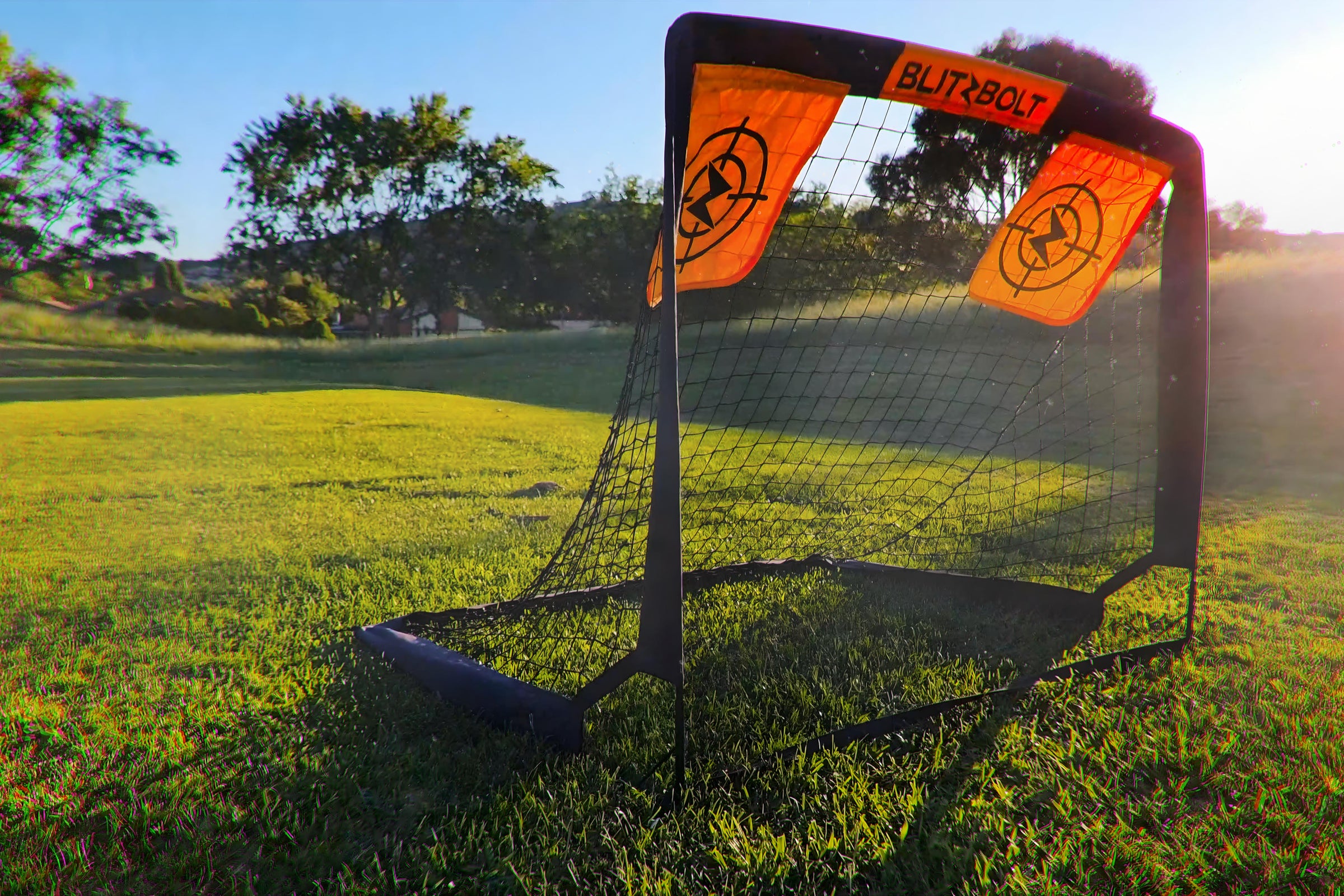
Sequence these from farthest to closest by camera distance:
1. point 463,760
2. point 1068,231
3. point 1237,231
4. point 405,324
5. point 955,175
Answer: point 405,324 < point 1237,231 < point 955,175 < point 1068,231 < point 463,760

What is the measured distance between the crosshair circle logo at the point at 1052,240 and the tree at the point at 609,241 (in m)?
34.1

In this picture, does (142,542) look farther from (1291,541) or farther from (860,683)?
(1291,541)

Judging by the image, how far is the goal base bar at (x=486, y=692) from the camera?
2.02m


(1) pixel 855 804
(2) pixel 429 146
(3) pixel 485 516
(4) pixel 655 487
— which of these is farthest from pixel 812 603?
(2) pixel 429 146

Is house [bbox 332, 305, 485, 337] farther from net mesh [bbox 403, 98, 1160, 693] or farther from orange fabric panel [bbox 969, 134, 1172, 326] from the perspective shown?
orange fabric panel [bbox 969, 134, 1172, 326]

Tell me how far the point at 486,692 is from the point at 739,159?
177 centimetres

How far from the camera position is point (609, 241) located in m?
38.7

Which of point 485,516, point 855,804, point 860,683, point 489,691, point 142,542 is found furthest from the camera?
point 485,516

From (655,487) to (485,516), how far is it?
10.9 feet

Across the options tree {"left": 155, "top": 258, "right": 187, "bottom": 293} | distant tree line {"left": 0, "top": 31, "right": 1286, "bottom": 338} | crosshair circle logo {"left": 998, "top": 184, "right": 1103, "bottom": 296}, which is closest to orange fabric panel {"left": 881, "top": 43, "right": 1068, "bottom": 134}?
crosshair circle logo {"left": 998, "top": 184, "right": 1103, "bottom": 296}

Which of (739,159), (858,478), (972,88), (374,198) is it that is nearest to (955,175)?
(972,88)

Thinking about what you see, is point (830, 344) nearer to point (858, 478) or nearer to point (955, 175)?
point (955, 175)

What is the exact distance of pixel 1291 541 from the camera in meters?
4.34

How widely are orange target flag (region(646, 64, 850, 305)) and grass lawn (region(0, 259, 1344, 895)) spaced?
1360mm
